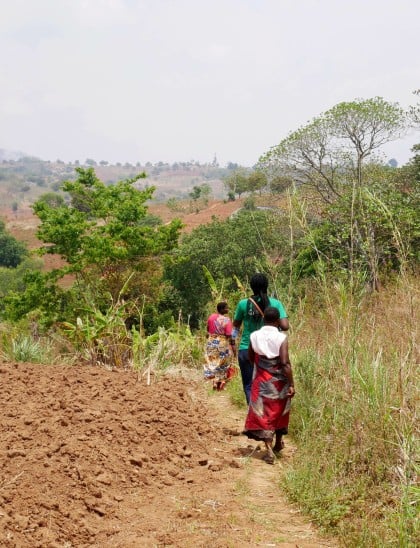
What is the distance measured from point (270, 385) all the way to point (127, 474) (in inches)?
50.3

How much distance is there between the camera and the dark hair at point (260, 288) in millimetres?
5066

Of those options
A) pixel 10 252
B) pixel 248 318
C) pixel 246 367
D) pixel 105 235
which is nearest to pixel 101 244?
pixel 105 235

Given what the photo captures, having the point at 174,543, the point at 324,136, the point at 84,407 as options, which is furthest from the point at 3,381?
the point at 324,136

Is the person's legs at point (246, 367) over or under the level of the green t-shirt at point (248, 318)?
under

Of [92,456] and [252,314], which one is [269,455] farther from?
[92,456]

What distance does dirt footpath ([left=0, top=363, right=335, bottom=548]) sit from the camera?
3.42 meters

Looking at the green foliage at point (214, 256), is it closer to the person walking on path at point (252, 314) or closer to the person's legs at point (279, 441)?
the person walking on path at point (252, 314)

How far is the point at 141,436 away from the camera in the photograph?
486 cm

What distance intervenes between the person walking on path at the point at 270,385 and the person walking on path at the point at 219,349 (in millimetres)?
2668

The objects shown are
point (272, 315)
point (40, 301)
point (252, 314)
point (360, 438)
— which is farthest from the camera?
point (40, 301)

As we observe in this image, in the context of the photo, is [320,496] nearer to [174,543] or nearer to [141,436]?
[174,543]

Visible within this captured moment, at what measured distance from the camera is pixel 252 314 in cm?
527

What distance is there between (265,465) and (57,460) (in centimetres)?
160

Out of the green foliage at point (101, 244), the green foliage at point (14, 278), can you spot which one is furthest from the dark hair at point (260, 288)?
the green foliage at point (14, 278)
